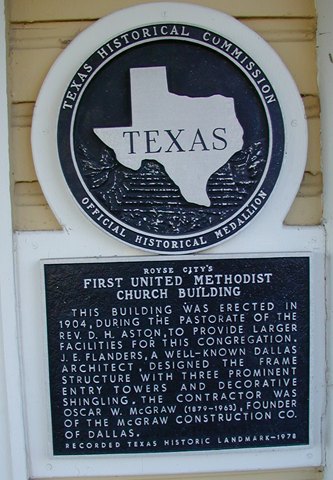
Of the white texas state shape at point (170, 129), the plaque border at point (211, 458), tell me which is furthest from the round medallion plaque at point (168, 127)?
the plaque border at point (211, 458)

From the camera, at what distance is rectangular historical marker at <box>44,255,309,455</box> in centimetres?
201

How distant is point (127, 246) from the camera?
2.00 m

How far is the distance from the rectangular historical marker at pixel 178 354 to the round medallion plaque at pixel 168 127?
0.21 m

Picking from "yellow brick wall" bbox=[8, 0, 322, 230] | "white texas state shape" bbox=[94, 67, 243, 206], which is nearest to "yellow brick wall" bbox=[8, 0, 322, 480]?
"yellow brick wall" bbox=[8, 0, 322, 230]

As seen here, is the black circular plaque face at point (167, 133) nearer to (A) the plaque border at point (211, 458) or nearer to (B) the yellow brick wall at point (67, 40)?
(B) the yellow brick wall at point (67, 40)

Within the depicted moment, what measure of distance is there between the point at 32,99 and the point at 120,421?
1436 mm

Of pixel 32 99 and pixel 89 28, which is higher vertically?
pixel 89 28

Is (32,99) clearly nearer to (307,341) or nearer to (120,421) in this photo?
(120,421)

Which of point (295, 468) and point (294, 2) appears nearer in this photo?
point (294, 2)

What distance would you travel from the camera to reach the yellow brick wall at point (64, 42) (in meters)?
1.96

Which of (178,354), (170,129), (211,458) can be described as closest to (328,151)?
(170,129)

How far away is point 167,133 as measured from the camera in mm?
1946

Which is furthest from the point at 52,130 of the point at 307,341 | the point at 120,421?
the point at 307,341

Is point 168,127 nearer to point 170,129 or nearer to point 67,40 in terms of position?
point 170,129
